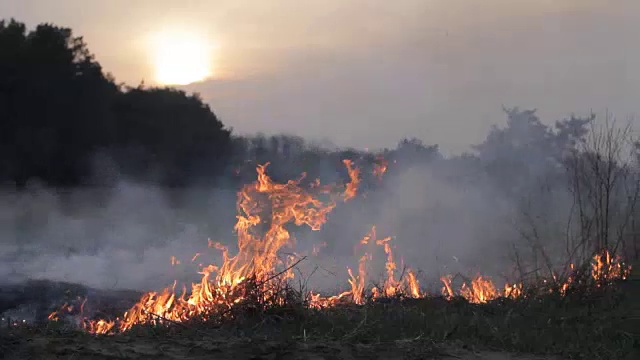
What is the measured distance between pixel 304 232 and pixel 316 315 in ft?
27.4

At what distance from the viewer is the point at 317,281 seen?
41.0 feet

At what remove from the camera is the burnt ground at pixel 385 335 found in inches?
181

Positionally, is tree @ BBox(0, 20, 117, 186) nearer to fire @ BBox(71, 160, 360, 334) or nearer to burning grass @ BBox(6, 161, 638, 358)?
burning grass @ BBox(6, 161, 638, 358)

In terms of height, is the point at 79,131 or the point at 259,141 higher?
the point at 259,141

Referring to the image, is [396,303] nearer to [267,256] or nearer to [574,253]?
[267,256]

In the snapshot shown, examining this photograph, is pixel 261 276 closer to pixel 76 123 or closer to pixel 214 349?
pixel 214 349

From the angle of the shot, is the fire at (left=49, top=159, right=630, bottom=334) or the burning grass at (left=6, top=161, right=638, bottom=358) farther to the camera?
the fire at (left=49, top=159, right=630, bottom=334)

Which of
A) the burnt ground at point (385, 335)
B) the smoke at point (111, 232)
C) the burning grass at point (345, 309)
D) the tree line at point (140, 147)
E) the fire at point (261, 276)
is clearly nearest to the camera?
the burnt ground at point (385, 335)

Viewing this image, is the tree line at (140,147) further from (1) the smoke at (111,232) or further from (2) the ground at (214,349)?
(2) the ground at (214,349)

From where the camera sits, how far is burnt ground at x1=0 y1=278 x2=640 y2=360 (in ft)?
15.1

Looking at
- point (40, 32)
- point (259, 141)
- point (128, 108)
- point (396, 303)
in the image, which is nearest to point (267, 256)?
point (396, 303)

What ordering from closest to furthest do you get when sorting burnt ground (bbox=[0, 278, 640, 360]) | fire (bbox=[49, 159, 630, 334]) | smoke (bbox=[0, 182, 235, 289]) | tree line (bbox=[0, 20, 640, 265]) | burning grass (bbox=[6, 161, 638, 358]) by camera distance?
burnt ground (bbox=[0, 278, 640, 360]) → burning grass (bbox=[6, 161, 638, 358]) → fire (bbox=[49, 159, 630, 334]) → smoke (bbox=[0, 182, 235, 289]) → tree line (bbox=[0, 20, 640, 265])

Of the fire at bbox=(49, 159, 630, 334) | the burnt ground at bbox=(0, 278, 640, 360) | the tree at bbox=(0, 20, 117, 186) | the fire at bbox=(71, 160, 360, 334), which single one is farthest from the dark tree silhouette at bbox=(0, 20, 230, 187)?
the burnt ground at bbox=(0, 278, 640, 360)

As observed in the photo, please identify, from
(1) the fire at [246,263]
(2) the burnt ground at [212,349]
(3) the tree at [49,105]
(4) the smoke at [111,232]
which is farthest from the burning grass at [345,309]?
(3) the tree at [49,105]
